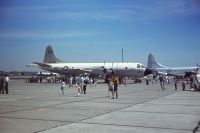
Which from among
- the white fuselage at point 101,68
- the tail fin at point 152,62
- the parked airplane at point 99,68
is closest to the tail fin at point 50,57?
the parked airplane at point 99,68

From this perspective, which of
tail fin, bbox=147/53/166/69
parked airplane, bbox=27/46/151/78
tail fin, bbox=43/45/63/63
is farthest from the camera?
tail fin, bbox=147/53/166/69

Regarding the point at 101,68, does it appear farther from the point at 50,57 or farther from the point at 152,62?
the point at 152,62

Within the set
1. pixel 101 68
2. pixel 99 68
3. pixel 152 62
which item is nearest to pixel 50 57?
pixel 99 68

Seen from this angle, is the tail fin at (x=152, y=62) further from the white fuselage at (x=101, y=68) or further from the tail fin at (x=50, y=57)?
the white fuselage at (x=101, y=68)

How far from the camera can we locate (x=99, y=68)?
59.8 m

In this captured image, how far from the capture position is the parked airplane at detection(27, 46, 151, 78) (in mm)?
56656

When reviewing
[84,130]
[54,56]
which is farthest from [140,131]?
[54,56]

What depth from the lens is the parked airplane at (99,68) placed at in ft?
186

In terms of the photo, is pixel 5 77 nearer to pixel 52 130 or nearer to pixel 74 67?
→ pixel 52 130

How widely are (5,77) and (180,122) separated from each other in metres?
19.9

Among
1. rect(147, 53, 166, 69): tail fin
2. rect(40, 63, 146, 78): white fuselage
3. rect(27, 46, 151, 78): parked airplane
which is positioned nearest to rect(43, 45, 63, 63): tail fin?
rect(27, 46, 151, 78): parked airplane

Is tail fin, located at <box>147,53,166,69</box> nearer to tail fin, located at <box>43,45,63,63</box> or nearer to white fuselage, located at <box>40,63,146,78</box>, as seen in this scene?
tail fin, located at <box>43,45,63,63</box>

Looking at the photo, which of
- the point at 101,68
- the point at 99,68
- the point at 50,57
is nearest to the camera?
the point at 101,68

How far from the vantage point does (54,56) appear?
74.1 meters
